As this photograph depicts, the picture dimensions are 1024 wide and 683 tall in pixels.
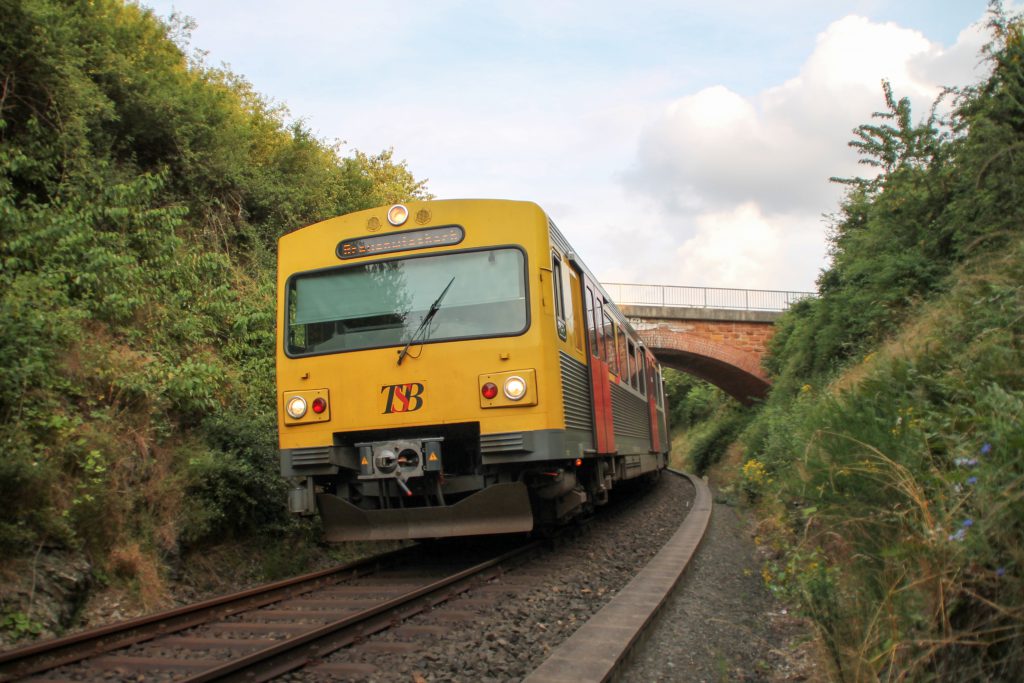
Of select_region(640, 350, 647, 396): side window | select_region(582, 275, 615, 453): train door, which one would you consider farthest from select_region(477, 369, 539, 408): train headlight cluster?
select_region(640, 350, 647, 396): side window

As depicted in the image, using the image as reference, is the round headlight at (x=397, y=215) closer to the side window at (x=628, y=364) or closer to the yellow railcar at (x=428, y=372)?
the yellow railcar at (x=428, y=372)

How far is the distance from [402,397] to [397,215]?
1.72 m

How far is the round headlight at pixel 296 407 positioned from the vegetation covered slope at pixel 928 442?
13.2 feet

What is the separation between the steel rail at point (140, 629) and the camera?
4.23m

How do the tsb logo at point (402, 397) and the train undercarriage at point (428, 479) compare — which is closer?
the train undercarriage at point (428, 479)

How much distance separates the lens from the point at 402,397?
22.7 feet

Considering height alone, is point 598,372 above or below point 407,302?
below

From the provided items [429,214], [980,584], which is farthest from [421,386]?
[980,584]

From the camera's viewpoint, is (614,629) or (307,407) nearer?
(614,629)

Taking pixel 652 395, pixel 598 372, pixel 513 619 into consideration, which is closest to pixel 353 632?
pixel 513 619

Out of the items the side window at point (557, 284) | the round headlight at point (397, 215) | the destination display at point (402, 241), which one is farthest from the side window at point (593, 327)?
the round headlight at point (397, 215)

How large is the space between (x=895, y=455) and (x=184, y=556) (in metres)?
5.84

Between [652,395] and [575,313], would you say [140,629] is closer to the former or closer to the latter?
[575,313]

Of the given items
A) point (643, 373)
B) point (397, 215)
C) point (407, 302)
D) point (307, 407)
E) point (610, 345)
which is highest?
point (397, 215)
